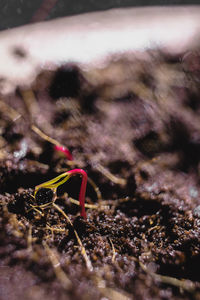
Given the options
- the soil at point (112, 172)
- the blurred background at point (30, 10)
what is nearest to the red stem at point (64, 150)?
the soil at point (112, 172)

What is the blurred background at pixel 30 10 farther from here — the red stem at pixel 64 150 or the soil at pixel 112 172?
the red stem at pixel 64 150

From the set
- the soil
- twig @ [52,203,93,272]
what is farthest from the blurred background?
twig @ [52,203,93,272]

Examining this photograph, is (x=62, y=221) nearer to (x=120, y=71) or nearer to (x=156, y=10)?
(x=120, y=71)

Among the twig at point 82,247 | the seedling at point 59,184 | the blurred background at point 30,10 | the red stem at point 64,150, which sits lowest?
the twig at point 82,247

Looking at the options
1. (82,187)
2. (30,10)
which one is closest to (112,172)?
(82,187)

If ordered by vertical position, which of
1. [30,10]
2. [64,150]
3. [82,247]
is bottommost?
[82,247]

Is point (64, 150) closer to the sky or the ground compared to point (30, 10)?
closer to the ground

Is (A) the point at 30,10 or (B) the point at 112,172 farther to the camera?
(A) the point at 30,10

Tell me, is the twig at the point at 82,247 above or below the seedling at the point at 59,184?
below

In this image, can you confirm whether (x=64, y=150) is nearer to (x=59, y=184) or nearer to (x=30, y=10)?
(x=59, y=184)
